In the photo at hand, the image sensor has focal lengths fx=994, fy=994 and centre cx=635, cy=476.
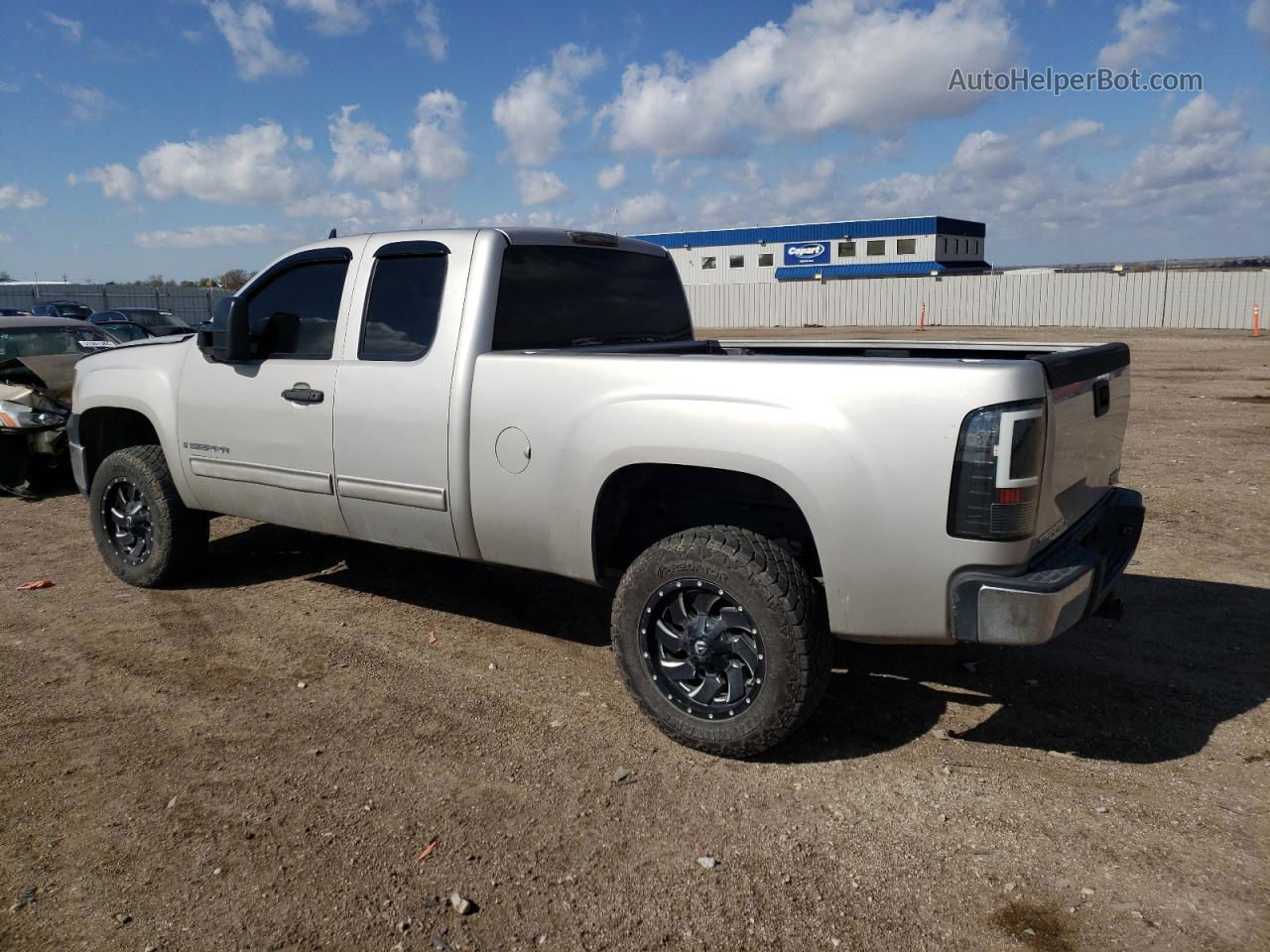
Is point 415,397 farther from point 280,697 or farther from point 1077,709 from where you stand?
point 1077,709

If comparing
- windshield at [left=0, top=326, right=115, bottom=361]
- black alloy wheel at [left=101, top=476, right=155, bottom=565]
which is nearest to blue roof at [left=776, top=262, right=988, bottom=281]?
windshield at [left=0, top=326, right=115, bottom=361]

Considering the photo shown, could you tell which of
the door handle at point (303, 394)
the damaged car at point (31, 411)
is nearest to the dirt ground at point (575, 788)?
the door handle at point (303, 394)

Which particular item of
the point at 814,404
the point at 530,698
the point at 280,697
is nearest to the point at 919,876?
the point at 814,404

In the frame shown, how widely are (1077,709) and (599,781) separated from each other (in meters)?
2.10

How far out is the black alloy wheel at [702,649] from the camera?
12.2 feet

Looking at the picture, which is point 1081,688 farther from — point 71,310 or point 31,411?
point 71,310

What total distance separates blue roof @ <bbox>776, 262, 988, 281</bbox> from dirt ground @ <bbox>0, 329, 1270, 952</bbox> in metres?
57.1

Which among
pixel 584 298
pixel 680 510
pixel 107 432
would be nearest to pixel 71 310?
pixel 107 432

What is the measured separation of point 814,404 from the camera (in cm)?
343

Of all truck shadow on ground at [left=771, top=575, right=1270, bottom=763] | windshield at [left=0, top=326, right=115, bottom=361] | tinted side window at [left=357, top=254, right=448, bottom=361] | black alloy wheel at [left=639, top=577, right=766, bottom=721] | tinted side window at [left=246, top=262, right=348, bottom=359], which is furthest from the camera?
windshield at [left=0, top=326, right=115, bottom=361]

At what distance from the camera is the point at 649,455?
3.82 meters

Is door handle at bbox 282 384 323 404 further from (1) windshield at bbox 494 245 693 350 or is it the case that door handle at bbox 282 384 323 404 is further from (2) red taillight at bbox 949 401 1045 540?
(2) red taillight at bbox 949 401 1045 540

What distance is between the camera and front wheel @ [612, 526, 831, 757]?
358 centimetres

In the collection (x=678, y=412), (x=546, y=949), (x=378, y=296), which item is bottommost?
(x=546, y=949)
